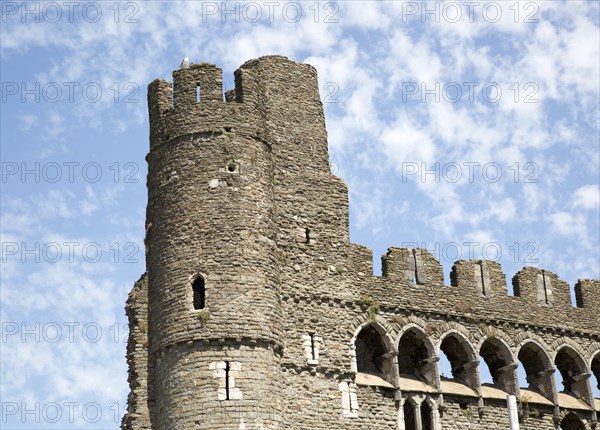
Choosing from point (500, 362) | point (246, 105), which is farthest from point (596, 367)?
point (246, 105)

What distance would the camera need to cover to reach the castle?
99.5 ft

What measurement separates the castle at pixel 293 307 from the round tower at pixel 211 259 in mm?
41

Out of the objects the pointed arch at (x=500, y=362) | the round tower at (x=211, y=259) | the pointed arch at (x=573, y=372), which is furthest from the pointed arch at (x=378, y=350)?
the pointed arch at (x=573, y=372)

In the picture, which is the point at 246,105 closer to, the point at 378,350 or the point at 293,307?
the point at 293,307

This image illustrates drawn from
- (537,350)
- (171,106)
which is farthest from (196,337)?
(537,350)

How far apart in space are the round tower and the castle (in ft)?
0.13

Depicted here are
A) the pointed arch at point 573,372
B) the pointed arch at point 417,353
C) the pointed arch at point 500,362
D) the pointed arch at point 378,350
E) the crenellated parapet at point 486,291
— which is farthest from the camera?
the pointed arch at point 573,372

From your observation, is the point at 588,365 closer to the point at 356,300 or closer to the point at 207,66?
the point at 356,300

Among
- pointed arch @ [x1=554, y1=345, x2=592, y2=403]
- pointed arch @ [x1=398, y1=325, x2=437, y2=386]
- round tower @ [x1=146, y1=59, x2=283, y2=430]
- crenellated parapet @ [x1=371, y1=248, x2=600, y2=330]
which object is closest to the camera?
round tower @ [x1=146, y1=59, x2=283, y2=430]

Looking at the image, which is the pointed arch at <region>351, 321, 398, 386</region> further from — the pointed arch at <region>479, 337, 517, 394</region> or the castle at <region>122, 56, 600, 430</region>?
the pointed arch at <region>479, 337, 517, 394</region>

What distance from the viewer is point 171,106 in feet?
110

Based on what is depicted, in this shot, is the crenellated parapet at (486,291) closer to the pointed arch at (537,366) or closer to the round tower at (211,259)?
the pointed arch at (537,366)

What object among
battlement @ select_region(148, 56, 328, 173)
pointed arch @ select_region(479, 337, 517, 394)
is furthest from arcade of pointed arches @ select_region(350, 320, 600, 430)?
battlement @ select_region(148, 56, 328, 173)

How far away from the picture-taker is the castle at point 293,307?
30.3 metres
